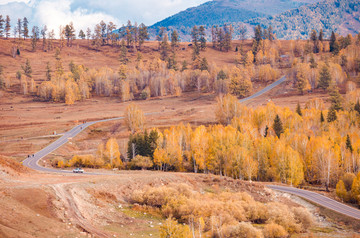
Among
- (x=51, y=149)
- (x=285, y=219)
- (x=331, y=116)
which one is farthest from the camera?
(x=331, y=116)

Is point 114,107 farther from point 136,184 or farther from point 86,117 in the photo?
point 136,184

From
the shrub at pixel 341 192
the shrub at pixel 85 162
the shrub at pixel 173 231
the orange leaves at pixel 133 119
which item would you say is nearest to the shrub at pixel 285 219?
the shrub at pixel 173 231

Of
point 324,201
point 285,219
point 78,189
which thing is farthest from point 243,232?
point 324,201

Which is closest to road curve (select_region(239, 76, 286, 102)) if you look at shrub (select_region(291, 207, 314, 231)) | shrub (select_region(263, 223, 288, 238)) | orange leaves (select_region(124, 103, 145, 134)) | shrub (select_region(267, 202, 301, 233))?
orange leaves (select_region(124, 103, 145, 134))

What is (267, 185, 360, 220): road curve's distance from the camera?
136 feet

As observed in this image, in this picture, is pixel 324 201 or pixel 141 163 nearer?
pixel 324 201

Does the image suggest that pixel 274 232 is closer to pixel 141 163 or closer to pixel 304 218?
pixel 304 218

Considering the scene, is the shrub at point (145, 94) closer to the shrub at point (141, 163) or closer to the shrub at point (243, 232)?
the shrub at point (141, 163)

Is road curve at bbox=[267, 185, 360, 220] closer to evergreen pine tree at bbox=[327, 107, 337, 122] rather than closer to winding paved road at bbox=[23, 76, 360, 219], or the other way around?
winding paved road at bbox=[23, 76, 360, 219]

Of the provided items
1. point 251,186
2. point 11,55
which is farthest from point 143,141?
point 11,55

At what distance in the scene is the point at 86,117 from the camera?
115750 millimetres

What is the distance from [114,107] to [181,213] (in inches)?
4092

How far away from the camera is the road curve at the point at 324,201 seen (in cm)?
4131

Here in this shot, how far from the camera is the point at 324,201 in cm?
4491
